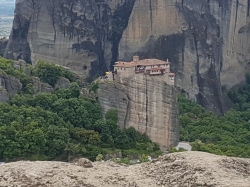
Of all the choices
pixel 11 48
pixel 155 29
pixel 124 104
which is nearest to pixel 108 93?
pixel 124 104

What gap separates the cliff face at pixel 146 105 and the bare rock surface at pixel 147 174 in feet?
66.9

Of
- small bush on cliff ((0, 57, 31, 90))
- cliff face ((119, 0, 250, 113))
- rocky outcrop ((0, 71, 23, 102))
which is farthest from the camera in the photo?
cliff face ((119, 0, 250, 113))

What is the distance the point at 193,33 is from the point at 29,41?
16625 mm

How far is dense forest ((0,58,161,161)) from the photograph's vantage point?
1131 inches

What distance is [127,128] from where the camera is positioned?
1340 inches

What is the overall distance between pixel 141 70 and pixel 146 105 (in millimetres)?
4739

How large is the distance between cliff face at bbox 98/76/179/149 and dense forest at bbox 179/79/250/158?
213cm

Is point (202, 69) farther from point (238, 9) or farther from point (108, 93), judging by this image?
point (108, 93)

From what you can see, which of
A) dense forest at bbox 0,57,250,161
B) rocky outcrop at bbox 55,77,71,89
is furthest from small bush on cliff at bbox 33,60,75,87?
rocky outcrop at bbox 55,77,71,89

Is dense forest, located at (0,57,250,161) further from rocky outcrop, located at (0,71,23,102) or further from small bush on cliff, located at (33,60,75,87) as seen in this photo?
rocky outcrop, located at (0,71,23,102)

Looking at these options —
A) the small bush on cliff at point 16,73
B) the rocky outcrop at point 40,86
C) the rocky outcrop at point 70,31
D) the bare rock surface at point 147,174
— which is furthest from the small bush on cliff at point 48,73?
the bare rock surface at point 147,174

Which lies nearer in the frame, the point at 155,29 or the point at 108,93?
the point at 108,93

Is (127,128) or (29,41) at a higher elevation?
(29,41)

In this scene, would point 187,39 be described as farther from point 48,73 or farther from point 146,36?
point 48,73
